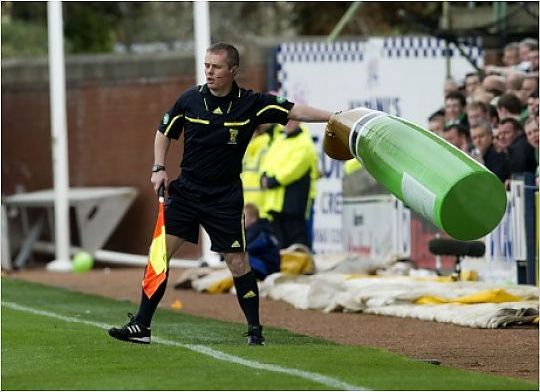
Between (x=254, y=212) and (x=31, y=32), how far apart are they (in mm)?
22005

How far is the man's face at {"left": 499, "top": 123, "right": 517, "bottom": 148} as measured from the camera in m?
16.2

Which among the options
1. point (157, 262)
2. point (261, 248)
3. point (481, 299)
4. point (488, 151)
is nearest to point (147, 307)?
point (157, 262)

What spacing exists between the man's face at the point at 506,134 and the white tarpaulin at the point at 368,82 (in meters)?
5.35

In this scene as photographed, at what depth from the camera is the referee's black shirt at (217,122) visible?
35.8ft

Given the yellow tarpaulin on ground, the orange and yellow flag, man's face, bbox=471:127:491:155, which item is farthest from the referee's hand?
man's face, bbox=471:127:491:155

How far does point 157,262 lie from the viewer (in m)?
10.9

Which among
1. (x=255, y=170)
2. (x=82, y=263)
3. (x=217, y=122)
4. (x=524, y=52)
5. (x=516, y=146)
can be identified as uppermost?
(x=524, y=52)

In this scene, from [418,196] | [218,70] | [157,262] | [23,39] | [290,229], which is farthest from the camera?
[23,39]

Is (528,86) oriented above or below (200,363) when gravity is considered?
above

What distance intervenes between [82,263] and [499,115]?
9.19m

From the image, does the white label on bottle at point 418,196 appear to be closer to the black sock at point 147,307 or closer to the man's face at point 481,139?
the black sock at point 147,307

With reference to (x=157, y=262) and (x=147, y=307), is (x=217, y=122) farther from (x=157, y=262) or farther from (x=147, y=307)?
(x=147, y=307)

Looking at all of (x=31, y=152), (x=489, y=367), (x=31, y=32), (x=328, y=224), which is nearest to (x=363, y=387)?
(x=489, y=367)

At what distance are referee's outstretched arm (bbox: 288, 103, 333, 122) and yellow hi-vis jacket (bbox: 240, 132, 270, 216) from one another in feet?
26.7
